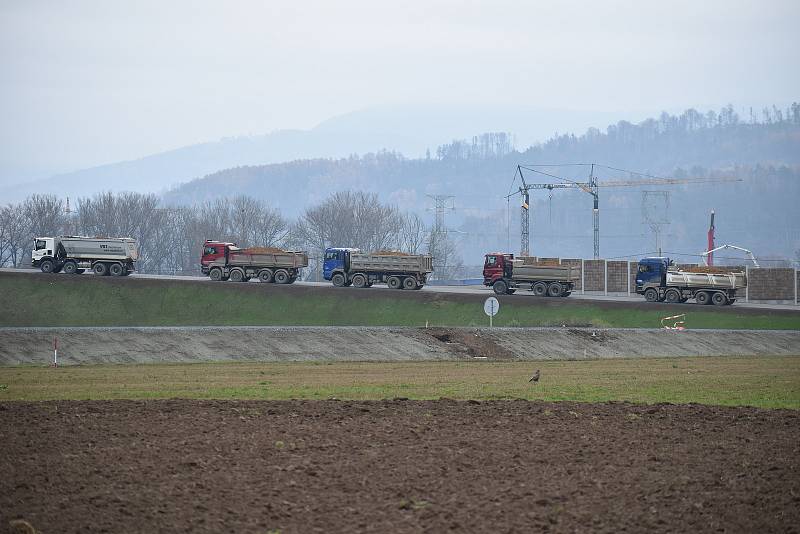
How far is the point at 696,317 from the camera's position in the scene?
7450cm

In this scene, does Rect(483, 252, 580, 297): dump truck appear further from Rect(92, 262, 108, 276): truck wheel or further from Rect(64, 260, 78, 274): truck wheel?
Rect(64, 260, 78, 274): truck wheel

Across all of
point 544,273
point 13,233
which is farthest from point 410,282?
point 13,233

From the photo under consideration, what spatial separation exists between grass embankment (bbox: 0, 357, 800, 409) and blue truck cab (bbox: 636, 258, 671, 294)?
36144mm

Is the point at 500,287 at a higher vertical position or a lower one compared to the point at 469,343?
higher

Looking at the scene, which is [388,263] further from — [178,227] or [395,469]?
[178,227]

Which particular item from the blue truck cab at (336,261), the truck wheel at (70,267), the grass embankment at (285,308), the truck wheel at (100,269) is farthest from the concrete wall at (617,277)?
the truck wheel at (70,267)

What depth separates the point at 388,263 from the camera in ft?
279

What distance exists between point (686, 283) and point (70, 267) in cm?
5266

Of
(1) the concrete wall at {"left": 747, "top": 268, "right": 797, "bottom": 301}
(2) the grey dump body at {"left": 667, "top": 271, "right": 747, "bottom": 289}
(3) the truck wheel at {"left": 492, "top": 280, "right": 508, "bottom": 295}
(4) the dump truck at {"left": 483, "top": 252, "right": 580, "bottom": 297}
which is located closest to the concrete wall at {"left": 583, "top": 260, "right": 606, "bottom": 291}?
(4) the dump truck at {"left": 483, "top": 252, "right": 580, "bottom": 297}

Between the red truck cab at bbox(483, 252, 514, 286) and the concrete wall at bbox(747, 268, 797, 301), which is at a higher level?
the red truck cab at bbox(483, 252, 514, 286)

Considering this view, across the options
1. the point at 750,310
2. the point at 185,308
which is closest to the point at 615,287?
the point at 750,310

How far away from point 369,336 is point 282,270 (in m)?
31.1

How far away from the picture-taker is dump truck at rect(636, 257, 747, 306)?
268ft


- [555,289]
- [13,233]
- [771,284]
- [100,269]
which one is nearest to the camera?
[555,289]
